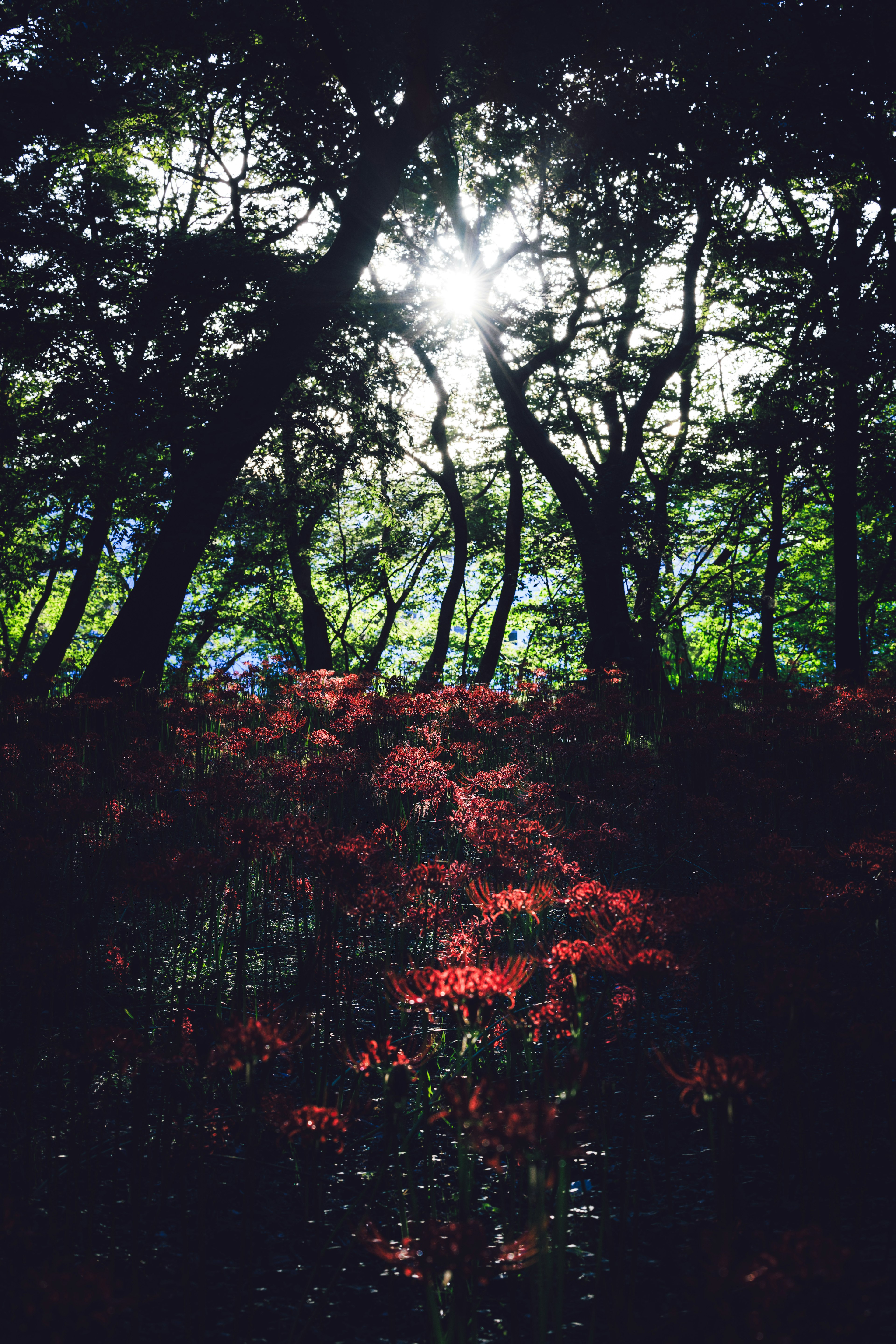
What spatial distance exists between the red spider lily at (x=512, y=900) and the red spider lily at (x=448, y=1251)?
874 millimetres

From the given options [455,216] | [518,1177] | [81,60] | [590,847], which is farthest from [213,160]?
[518,1177]

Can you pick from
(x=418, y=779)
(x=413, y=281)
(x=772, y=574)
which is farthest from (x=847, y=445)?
(x=413, y=281)

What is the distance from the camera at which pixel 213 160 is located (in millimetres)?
17297

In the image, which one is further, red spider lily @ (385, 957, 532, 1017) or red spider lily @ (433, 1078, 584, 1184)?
red spider lily @ (385, 957, 532, 1017)

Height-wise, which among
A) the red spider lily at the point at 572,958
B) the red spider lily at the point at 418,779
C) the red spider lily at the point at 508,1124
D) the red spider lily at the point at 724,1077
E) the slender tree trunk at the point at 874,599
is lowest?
the red spider lily at the point at 508,1124

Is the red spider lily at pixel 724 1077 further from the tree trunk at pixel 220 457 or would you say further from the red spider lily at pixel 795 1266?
the tree trunk at pixel 220 457

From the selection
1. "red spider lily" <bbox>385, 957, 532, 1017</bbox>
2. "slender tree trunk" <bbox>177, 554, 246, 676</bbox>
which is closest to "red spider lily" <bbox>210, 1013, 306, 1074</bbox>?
"red spider lily" <bbox>385, 957, 532, 1017</bbox>

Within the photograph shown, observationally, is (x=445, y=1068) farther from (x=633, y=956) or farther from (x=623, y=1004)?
(x=633, y=956)

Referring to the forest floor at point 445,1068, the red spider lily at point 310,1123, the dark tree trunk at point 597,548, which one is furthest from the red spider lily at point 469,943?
the dark tree trunk at point 597,548

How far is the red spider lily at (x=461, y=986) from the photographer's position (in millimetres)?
1565

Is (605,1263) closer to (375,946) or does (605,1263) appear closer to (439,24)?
(375,946)

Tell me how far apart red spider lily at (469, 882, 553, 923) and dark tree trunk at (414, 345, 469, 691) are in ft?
51.4

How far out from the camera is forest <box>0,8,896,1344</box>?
1747mm

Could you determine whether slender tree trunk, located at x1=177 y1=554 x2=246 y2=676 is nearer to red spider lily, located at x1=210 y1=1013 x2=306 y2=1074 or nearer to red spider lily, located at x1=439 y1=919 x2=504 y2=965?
red spider lily, located at x1=439 y1=919 x2=504 y2=965
